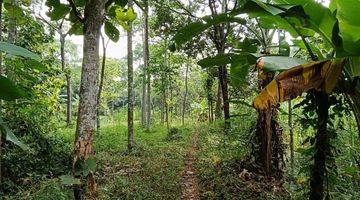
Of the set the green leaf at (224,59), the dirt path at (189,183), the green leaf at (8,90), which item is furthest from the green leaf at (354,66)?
the dirt path at (189,183)

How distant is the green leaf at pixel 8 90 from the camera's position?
1409mm

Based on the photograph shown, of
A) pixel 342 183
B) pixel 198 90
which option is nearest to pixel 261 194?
pixel 342 183

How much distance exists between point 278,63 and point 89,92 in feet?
6.23

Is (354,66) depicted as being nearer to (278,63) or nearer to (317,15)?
(317,15)

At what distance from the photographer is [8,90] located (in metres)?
1.45

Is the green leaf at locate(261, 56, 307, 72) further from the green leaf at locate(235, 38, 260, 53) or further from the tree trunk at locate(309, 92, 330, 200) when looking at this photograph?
the green leaf at locate(235, 38, 260, 53)

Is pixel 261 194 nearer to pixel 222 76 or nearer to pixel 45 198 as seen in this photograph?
pixel 45 198

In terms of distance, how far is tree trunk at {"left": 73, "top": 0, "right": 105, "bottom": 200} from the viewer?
355 centimetres

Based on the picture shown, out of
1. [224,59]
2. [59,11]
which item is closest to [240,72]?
[224,59]

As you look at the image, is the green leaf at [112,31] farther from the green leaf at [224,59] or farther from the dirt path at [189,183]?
the dirt path at [189,183]

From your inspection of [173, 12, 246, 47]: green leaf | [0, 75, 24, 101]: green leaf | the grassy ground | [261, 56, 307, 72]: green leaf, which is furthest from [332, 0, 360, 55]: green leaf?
the grassy ground

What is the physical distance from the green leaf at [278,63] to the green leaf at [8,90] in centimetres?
212

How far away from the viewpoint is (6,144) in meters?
7.61

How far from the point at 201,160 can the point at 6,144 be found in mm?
4902
